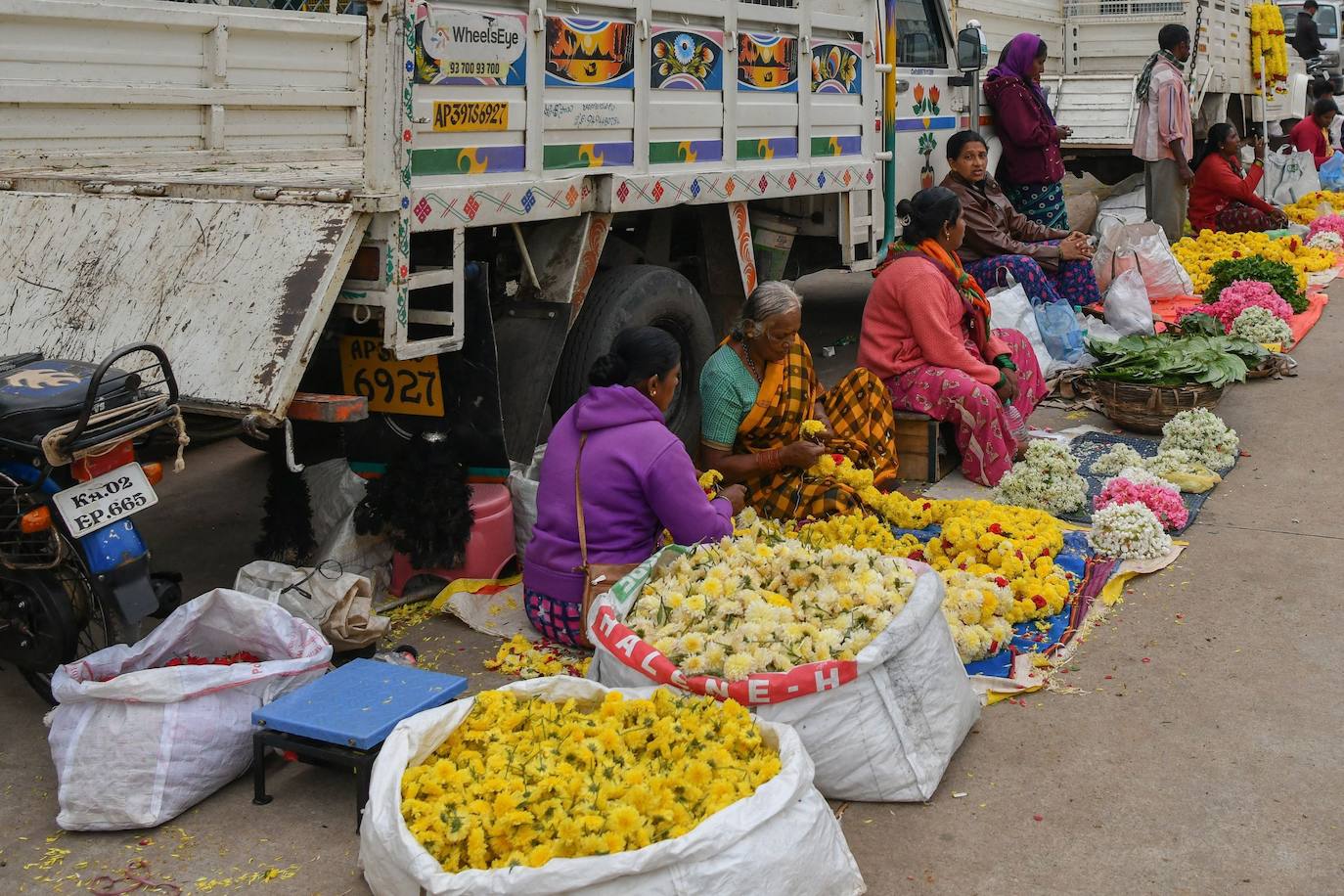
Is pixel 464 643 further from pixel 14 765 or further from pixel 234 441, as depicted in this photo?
pixel 234 441

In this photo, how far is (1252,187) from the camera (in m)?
12.3

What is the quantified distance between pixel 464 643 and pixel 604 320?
5.10 ft

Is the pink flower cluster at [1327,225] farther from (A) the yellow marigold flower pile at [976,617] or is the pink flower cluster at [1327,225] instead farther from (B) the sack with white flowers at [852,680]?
(B) the sack with white flowers at [852,680]

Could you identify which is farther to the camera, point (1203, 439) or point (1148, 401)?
point (1148, 401)

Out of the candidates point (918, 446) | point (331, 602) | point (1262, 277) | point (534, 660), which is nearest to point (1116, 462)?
point (918, 446)

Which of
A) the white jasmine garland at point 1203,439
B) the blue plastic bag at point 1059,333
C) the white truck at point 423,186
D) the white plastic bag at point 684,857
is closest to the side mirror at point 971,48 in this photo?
the white truck at point 423,186

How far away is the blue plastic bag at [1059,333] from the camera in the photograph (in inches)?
321

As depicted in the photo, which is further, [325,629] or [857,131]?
[857,131]

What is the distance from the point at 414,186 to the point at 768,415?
5.59 ft

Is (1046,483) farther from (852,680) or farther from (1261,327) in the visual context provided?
(1261,327)

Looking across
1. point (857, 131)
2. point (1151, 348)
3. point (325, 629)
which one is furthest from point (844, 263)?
point (325, 629)

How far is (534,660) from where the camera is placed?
4.25 meters

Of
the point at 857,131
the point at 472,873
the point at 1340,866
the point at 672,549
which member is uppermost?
the point at 857,131

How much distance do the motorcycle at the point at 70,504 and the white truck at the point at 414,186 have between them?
0.89 ft
